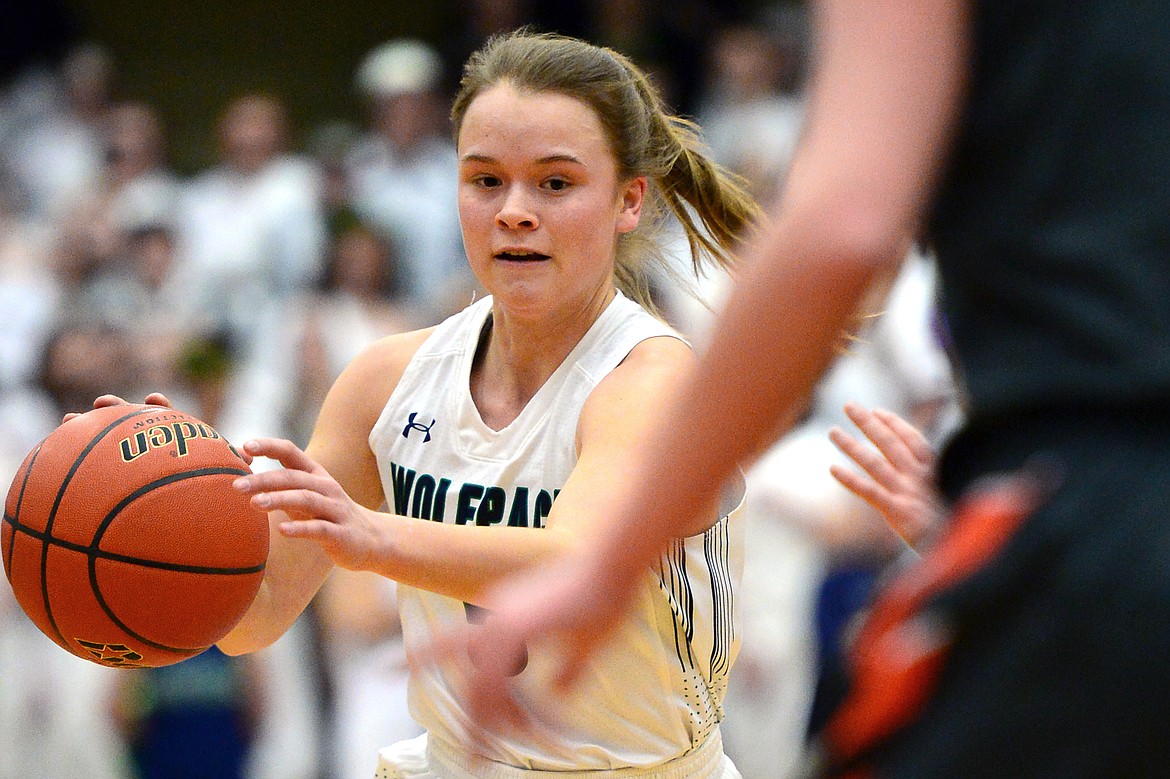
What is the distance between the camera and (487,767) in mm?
3461

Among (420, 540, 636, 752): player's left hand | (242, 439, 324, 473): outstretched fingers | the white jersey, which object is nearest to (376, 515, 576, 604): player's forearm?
(242, 439, 324, 473): outstretched fingers

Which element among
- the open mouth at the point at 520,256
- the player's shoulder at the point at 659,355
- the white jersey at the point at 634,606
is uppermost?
the open mouth at the point at 520,256

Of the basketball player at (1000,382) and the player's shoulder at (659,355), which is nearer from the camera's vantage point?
the basketball player at (1000,382)

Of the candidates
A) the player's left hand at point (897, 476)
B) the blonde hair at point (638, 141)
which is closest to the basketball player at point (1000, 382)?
the player's left hand at point (897, 476)

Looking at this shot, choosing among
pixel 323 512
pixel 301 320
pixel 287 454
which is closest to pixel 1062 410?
pixel 323 512

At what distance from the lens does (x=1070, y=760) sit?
54.2 inches

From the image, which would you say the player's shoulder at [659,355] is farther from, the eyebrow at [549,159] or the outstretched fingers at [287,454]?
the outstretched fingers at [287,454]

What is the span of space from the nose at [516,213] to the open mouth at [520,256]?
0.22ft

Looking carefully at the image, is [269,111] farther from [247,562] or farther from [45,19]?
[247,562]

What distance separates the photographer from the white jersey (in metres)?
3.38

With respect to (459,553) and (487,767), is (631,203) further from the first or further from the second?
(487,767)

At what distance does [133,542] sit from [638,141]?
4.83 ft

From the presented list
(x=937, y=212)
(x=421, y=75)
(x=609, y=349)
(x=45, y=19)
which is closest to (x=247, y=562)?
(x=609, y=349)

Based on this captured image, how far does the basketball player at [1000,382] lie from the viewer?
A: 137 centimetres
